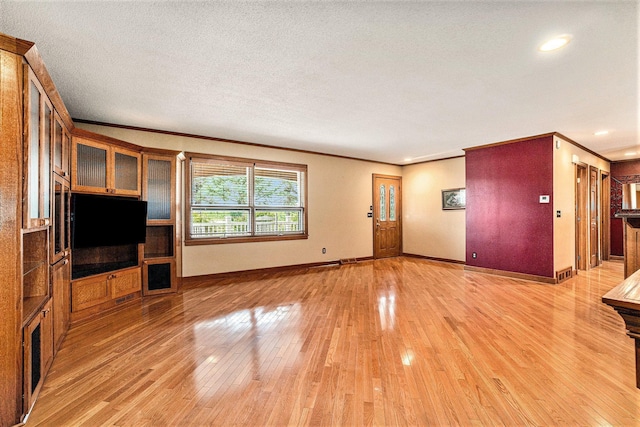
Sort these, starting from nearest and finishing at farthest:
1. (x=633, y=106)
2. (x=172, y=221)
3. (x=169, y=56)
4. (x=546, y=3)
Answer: (x=546, y=3) → (x=169, y=56) → (x=633, y=106) → (x=172, y=221)

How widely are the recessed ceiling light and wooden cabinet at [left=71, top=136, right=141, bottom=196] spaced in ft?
15.2

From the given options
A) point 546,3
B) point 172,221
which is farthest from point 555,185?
point 172,221

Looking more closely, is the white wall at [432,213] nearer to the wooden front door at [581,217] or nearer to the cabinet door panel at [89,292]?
the wooden front door at [581,217]

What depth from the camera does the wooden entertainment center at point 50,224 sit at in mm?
1684

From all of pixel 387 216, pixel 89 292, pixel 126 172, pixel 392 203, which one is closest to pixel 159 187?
pixel 126 172

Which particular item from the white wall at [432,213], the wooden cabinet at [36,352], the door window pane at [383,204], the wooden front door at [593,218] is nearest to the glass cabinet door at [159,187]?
the wooden cabinet at [36,352]

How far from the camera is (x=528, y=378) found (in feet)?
7.00

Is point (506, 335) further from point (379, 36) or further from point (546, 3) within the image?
point (379, 36)

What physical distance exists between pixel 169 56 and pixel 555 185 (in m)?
5.87

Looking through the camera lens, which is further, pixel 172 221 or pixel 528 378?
pixel 172 221

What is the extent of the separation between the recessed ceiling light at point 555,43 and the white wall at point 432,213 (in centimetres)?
466

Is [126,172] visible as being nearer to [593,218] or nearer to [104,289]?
[104,289]

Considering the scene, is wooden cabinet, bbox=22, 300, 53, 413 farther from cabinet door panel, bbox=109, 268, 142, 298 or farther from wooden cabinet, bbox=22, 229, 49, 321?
cabinet door panel, bbox=109, 268, 142, 298

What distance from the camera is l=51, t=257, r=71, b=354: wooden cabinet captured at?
2588mm
